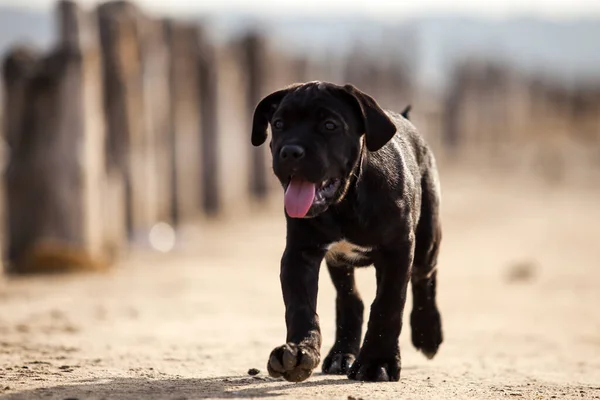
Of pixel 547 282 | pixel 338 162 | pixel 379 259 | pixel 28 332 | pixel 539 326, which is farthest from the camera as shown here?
pixel 547 282

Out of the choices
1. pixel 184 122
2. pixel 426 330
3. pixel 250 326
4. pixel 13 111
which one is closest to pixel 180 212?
pixel 184 122

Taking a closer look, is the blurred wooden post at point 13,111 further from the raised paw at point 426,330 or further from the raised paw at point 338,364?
the raised paw at point 338,364

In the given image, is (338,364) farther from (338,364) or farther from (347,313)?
(347,313)

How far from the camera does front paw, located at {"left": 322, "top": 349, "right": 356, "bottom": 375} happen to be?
6.63 meters

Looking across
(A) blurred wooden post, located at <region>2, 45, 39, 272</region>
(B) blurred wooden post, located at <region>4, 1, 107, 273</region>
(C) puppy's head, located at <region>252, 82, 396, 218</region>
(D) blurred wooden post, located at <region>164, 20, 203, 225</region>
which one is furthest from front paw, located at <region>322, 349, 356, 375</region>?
(D) blurred wooden post, located at <region>164, 20, 203, 225</region>

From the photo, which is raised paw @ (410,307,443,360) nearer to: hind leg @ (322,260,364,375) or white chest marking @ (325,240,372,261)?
hind leg @ (322,260,364,375)

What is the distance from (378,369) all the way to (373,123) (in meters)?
1.33

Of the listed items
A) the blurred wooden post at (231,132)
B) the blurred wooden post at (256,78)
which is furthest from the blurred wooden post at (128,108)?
the blurred wooden post at (256,78)

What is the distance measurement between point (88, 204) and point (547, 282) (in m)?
5.50

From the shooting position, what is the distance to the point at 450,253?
16656 mm

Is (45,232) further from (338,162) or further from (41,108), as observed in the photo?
(338,162)

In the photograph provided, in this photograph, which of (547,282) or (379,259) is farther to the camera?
(547,282)

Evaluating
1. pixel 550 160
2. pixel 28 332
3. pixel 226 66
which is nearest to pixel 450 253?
pixel 226 66

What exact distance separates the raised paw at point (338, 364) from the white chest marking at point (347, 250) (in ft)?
2.31
